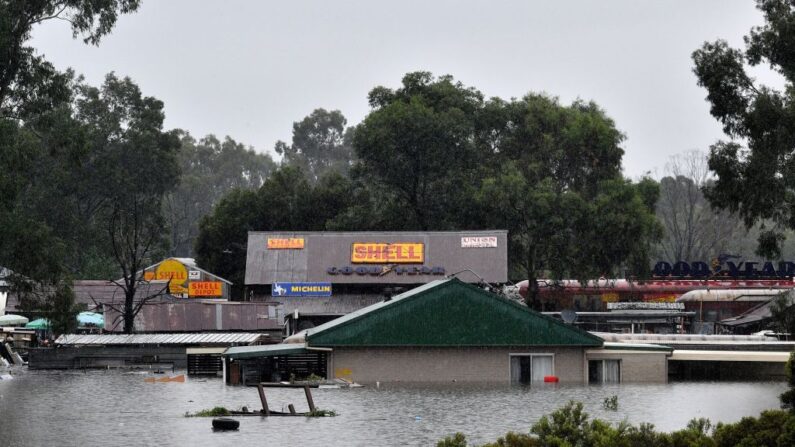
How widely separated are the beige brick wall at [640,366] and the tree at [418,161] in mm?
54258

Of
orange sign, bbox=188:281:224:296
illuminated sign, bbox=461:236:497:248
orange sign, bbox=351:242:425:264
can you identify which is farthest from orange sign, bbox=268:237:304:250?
illuminated sign, bbox=461:236:497:248

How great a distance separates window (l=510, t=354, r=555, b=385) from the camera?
64812 mm

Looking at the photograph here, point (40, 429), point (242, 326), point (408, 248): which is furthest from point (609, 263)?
point (40, 429)

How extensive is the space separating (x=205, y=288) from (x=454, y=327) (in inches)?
2069

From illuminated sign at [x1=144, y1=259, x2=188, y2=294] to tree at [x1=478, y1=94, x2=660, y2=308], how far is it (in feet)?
88.7

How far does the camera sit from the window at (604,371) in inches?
2606

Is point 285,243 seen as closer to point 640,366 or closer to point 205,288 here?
point 205,288

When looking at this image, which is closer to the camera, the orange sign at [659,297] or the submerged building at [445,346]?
the submerged building at [445,346]

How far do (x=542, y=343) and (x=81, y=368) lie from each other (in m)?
31.7

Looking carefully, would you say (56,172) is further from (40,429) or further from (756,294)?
(40,429)

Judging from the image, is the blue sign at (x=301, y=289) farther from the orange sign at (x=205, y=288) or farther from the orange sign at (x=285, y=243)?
the orange sign at (x=205, y=288)

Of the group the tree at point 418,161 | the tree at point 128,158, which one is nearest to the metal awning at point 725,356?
the tree at point 418,161

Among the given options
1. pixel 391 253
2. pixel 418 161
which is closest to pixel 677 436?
pixel 391 253

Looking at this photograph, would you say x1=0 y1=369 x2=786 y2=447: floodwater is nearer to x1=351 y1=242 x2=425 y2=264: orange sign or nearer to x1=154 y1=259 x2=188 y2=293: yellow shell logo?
x1=351 y1=242 x2=425 y2=264: orange sign
